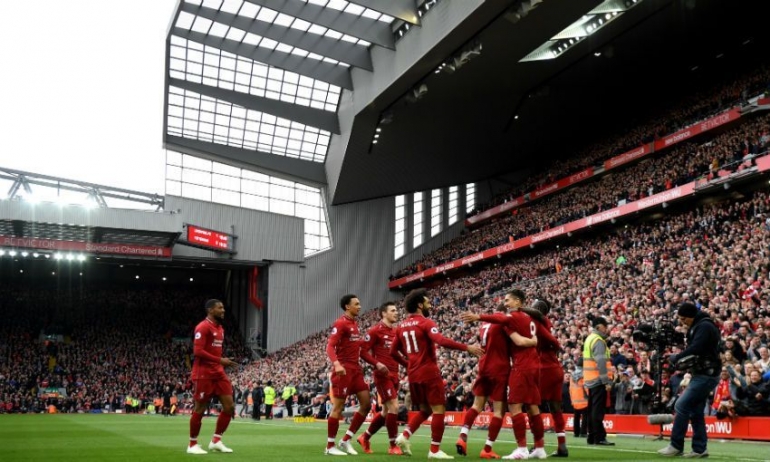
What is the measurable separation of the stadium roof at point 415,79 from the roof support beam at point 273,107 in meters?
0.07

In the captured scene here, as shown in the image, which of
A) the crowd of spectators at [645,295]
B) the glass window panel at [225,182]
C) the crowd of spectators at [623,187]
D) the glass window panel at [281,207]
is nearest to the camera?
the crowd of spectators at [645,295]

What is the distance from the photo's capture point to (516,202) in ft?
175

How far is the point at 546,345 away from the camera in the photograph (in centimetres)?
1137

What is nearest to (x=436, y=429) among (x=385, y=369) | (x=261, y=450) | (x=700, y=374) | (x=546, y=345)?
(x=385, y=369)

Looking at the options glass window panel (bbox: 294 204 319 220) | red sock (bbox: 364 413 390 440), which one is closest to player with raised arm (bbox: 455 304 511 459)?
red sock (bbox: 364 413 390 440)

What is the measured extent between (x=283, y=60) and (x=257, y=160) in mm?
12974

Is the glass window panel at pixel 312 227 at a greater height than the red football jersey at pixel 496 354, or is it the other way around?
the glass window panel at pixel 312 227

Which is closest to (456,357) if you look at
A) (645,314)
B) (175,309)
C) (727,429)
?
(645,314)

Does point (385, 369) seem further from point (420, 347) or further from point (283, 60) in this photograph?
point (283, 60)

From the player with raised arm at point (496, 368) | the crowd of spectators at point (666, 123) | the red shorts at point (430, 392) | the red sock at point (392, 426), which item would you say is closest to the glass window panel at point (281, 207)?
the crowd of spectators at point (666, 123)

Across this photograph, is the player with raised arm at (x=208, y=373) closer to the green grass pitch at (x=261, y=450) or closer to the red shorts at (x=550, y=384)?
the green grass pitch at (x=261, y=450)

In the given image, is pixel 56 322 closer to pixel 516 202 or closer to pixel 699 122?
pixel 516 202

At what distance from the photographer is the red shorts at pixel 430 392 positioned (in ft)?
34.0

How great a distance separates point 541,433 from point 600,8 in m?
29.6
